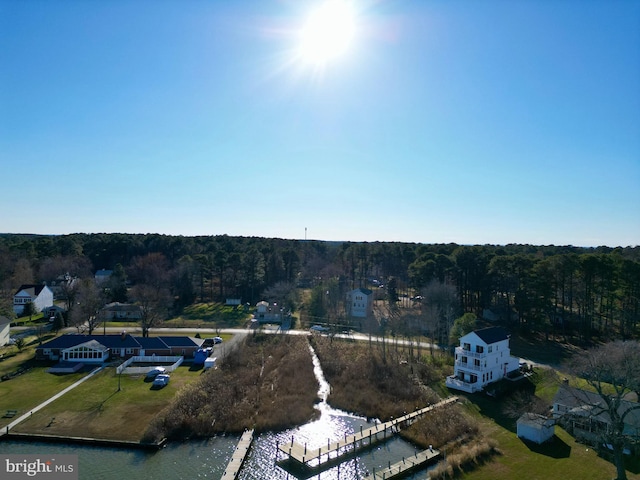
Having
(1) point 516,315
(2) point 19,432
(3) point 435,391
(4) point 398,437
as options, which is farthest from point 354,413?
(1) point 516,315

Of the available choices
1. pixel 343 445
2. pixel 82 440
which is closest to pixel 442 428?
pixel 343 445

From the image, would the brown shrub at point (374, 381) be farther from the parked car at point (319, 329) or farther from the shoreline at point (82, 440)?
the shoreline at point (82, 440)

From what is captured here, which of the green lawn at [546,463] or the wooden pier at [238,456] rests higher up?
the green lawn at [546,463]

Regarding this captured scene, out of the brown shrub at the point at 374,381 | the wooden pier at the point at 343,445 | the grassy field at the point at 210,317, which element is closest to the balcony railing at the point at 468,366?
the brown shrub at the point at 374,381

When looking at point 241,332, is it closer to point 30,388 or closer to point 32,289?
point 30,388
